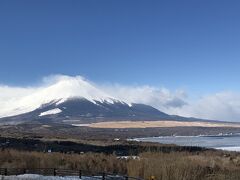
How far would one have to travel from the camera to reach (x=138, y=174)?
47.6 feet

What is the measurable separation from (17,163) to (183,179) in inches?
417

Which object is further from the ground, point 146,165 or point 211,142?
point 211,142

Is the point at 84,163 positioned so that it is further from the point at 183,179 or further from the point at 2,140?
the point at 2,140

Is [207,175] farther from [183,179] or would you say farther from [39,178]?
[39,178]

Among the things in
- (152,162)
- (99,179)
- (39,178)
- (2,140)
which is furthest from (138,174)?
(2,140)

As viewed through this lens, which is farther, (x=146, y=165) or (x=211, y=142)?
(x=211, y=142)

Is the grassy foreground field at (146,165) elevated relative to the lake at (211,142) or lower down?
lower down

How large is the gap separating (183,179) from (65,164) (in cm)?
1020

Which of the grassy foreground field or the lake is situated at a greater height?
the lake

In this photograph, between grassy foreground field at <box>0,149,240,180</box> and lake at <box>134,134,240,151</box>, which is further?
lake at <box>134,134,240,151</box>

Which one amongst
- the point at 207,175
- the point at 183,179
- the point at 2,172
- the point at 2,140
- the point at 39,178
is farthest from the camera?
the point at 2,140

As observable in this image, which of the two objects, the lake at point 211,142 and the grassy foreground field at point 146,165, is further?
the lake at point 211,142

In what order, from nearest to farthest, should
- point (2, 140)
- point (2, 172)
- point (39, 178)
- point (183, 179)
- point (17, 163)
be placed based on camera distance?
point (183, 179)
point (39, 178)
point (2, 172)
point (17, 163)
point (2, 140)

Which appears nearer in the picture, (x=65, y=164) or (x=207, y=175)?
(x=207, y=175)
